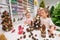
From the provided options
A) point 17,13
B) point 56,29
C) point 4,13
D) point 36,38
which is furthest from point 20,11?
point 56,29

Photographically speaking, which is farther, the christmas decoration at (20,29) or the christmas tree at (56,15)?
the christmas tree at (56,15)

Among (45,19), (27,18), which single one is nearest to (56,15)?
(45,19)

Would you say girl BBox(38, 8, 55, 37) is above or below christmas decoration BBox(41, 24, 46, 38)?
above

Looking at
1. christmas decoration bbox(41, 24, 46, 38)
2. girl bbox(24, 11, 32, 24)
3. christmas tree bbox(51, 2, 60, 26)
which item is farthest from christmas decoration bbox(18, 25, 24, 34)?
christmas tree bbox(51, 2, 60, 26)

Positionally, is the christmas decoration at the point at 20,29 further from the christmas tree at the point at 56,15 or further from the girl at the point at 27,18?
the christmas tree at the point at 56,15

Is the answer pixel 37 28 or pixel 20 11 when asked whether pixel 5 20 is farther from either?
pixel 37 28

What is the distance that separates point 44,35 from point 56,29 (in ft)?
0.45

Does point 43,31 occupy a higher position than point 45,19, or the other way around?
point 45,19

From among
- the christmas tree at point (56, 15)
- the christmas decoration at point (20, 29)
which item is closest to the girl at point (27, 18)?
the christmas decoration at point (20, 29)

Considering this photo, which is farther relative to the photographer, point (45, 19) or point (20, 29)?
point (45, 19)

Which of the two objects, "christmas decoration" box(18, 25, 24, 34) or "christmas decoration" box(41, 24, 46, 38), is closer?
"christmas decoration" box(18, 25, 24, 34)

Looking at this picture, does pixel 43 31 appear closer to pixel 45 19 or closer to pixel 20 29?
pixel 45 19

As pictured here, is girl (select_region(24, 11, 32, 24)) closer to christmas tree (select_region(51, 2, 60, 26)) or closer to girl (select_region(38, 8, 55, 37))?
girl (select_region(38, 8, 55, 37))

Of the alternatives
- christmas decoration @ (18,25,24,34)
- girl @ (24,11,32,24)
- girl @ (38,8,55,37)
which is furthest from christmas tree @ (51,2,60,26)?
christmas decoration @ (18,25,24,34)
